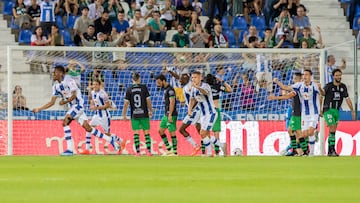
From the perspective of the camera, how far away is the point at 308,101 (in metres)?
24.4

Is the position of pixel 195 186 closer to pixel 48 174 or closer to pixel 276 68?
pixel 48 174

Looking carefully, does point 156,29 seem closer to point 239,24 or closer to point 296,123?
point 239,24

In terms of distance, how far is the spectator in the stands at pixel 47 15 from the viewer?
2892 cm

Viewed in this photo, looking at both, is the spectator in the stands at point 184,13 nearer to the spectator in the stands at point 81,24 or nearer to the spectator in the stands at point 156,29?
the spectator in the stands at point 156,29

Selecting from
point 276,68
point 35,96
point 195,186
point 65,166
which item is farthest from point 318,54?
point 195,186

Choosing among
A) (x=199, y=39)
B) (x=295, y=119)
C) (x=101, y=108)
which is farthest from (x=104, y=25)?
(x=295, y=119)

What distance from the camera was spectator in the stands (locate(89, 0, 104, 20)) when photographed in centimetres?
2997

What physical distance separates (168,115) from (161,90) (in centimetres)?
224

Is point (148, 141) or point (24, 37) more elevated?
point (24, 37)

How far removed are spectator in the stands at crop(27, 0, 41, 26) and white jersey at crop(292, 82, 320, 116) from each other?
8.19m

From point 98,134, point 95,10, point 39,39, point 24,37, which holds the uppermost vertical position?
point 95,10

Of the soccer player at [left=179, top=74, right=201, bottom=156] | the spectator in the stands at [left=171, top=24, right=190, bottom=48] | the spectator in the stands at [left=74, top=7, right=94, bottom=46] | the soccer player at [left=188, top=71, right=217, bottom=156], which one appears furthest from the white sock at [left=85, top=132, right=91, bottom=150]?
the spectator in the stands at [left=171, top=24, right=190, bottom=48]

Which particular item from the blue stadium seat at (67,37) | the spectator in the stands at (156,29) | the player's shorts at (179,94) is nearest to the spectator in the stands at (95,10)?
the blue stadium seat at (67,37)

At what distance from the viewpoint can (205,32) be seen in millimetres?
30266
